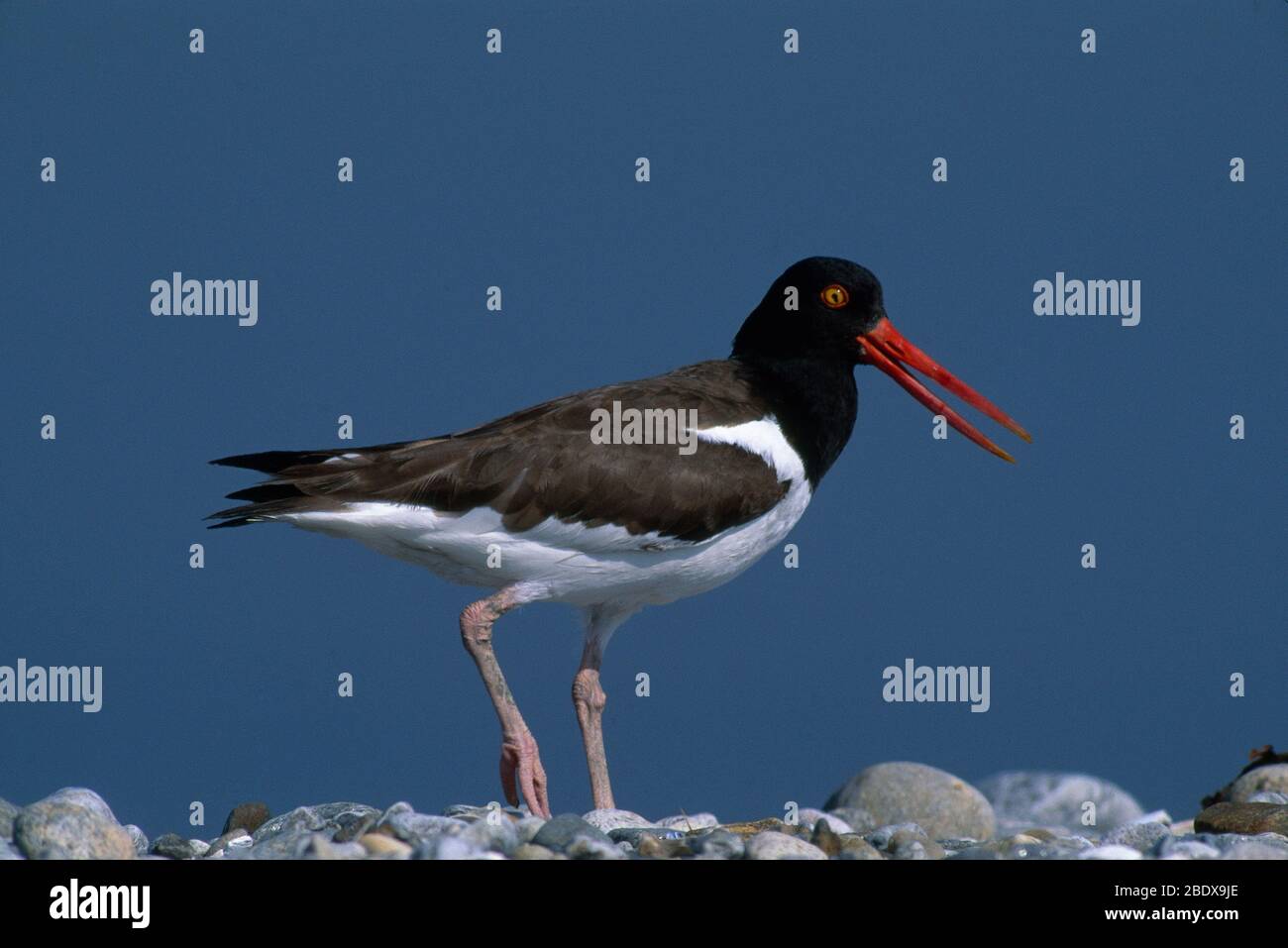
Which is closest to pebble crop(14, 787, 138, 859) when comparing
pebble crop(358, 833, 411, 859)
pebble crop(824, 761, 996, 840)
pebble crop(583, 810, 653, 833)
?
pebble crop(358, 833, 411, 859)

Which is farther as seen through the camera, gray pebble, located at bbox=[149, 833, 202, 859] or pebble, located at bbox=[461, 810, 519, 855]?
gray pebble, located at bbox=[149, 833, 202, 859]

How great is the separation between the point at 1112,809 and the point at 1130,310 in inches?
149

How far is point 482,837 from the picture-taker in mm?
4641

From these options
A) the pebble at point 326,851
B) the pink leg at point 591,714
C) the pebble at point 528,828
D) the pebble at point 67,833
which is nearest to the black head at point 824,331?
the pink leg at point 591,714

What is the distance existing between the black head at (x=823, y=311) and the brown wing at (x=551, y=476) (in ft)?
2.34

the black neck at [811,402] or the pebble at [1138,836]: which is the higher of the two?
the black neck at [811,402]

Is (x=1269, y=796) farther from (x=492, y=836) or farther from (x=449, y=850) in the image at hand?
(x=449, y=850)

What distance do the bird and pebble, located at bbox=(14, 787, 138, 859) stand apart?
1199 mm

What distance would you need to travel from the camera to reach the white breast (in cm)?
580

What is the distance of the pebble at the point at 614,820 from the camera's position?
569cm
